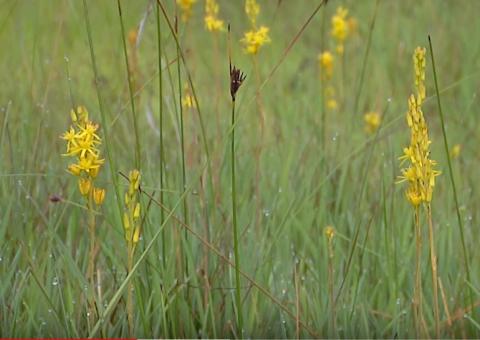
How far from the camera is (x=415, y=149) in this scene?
1598 mm

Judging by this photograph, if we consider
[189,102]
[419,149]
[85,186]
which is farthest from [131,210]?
[189,102]

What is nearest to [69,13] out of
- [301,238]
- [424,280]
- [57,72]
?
[57,72]

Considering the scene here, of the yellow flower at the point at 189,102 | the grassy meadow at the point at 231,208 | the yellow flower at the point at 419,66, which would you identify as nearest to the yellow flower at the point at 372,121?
the grassy meadow at the point at 231,208

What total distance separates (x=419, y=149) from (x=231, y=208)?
101 centimetres

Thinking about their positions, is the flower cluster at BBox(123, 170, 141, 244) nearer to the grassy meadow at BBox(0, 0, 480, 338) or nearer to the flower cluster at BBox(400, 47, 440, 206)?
the grassy meadow at BBox(0, 0, 480, 338)

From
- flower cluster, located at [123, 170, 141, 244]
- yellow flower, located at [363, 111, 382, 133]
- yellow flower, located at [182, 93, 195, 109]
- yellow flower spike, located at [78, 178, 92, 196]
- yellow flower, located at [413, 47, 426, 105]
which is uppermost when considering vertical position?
yellow flower, located at [363, 111, 382, 133]

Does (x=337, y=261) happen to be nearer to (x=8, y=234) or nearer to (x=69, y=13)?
(x=8, y=234)

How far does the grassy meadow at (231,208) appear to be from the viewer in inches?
74.0

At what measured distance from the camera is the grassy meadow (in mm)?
1880

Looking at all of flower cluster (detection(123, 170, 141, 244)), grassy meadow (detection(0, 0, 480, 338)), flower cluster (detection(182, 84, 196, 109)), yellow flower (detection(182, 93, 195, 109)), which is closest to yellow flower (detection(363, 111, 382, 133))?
grassy meadow (detection(0, 0, 480, 338))

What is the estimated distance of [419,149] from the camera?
1.59 m

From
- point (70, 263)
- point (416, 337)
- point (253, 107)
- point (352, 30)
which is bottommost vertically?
point (416, 337)

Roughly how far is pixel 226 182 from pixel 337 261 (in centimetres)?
51

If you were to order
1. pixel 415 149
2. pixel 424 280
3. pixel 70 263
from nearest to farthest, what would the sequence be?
pixel 415 149 → pixel 70 263 → pixel 424 280
